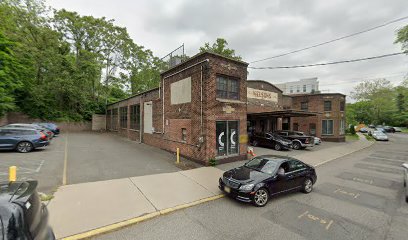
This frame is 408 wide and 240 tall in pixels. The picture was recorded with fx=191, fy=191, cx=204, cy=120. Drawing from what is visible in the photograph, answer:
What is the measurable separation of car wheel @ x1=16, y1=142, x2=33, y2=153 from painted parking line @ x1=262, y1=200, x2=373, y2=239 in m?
15.0

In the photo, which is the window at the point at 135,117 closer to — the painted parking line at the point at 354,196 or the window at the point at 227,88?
the window at the point at 227,88

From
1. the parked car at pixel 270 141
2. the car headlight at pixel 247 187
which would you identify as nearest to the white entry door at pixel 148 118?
the parked car at pixel 270 141

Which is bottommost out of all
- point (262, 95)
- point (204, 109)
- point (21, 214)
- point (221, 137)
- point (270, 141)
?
point (270, 141)

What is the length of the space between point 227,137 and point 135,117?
1298 centimetres

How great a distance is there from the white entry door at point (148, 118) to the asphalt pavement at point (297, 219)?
40.5ft

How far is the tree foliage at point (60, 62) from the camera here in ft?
84.5

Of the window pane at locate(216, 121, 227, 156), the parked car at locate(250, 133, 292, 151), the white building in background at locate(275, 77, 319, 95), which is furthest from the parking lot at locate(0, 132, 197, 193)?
the white building in background at locate(275, 77, 319, 95)

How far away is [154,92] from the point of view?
17.0m

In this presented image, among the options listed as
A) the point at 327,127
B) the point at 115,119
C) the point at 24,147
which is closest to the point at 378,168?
the point at 327,127

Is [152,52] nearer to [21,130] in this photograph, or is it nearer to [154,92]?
[154,92]

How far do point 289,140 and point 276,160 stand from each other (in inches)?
462

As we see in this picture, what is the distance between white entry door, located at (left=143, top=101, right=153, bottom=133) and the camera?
17.3 meters

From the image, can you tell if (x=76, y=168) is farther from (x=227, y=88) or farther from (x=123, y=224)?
(x=227, y=88)

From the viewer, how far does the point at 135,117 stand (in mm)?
21125
